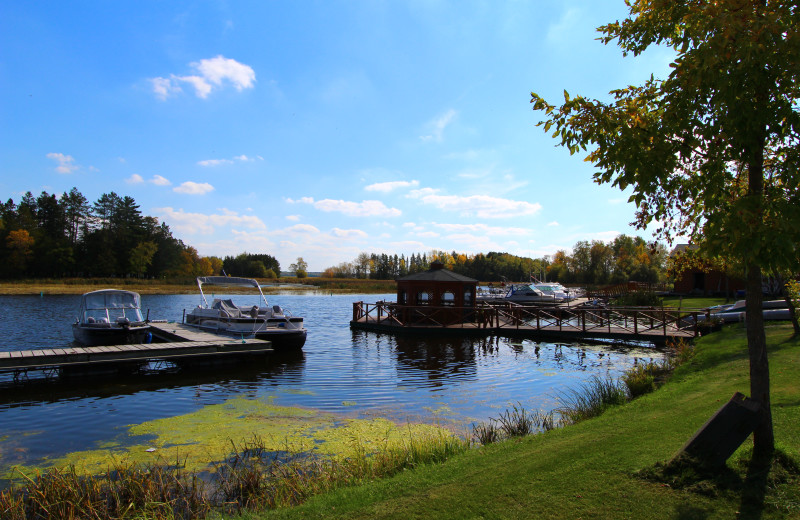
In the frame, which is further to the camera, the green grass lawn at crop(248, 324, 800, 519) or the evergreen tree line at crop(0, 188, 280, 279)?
the evergreen tree line at crop(0, 188, 280, 279)

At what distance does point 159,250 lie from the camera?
98562mm

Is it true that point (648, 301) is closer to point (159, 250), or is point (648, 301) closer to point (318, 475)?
point (318, 475)

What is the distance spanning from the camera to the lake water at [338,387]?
35.3 ft

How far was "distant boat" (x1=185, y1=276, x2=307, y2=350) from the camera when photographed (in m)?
21.0

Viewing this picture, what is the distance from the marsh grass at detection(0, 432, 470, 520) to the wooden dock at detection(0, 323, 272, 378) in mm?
9083

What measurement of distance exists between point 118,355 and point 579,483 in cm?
1613

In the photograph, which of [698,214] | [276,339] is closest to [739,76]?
[698,214]

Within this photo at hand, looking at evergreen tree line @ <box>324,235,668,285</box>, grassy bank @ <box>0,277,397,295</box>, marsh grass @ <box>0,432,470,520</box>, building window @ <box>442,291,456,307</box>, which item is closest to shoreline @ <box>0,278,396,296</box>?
grassy bank @ <box>0,277,397,295</box>

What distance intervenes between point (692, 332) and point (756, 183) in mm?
21408

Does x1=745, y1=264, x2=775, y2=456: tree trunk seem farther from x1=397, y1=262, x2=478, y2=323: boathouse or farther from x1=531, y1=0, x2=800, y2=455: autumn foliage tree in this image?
x1=397, y1=262, x2=478, y2=323: boathouse

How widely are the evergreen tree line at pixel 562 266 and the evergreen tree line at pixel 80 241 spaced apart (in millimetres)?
58375

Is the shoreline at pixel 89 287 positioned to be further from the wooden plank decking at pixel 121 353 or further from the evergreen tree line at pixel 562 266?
the wooden plank decking at pixel 121 353

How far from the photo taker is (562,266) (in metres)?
116

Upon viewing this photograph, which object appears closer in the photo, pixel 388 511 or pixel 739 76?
pixel 739 76
